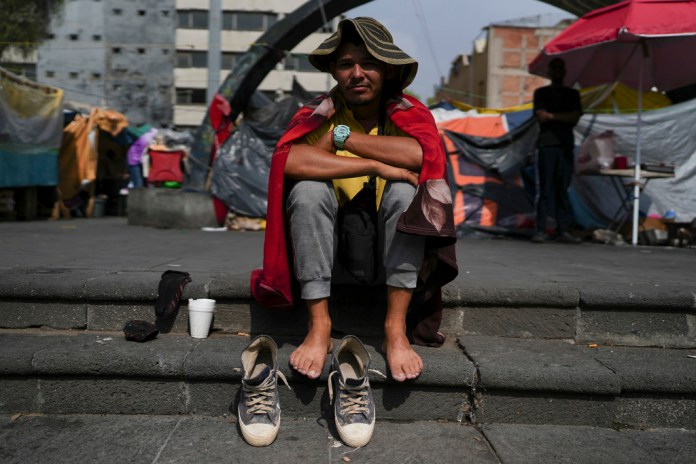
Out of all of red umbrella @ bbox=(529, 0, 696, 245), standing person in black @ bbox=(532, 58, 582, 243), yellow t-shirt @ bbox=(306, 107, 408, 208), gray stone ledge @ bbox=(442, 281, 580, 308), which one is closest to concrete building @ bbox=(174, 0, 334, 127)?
red umbrella @ bbox=(529, 0, 696, 245)

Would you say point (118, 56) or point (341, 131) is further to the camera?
point (118, 56)

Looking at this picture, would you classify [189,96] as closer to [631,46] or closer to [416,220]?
[631,46]

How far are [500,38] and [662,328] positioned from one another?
99.1 ft

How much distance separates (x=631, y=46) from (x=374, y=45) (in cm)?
571

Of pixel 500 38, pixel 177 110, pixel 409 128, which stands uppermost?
pixel 500 38

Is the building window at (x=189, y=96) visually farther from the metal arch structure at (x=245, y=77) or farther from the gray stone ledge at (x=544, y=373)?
the gray stone ledge at (x=544, y=373)

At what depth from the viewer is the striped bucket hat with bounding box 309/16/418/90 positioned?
2197 millimetres

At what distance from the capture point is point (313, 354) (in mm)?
2086

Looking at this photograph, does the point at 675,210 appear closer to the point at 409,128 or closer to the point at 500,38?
the point at 409,128

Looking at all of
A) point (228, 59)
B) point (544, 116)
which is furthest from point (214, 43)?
point (544, 116)

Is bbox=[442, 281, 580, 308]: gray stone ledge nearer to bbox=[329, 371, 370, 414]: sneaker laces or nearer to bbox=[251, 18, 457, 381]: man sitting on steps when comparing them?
bbox=[251, 18, 457, 381]: man sitting on steps

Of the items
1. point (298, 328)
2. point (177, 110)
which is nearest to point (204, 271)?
point (298, 328)

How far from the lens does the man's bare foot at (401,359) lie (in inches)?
80.1

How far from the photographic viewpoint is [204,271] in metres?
3.12
